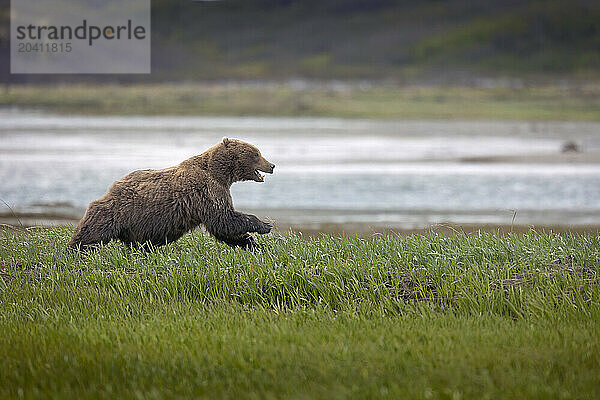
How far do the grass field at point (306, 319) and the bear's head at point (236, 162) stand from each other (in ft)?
2.48

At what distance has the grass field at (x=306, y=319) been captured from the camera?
16.8ft

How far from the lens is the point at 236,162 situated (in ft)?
26.2

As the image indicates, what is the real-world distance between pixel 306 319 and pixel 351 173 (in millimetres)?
15747

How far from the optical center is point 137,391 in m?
4.87

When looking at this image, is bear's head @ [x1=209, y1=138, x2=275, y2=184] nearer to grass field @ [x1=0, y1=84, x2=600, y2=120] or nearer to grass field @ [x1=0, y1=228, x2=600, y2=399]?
grass field @ [x1=0, y1=228, x2=600, y2=399]

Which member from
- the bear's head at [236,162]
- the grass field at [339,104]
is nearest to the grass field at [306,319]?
the bear's head at [236,162]

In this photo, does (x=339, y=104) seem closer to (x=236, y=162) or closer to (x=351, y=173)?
(x=351, y=173)

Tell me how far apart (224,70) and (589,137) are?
153620mm

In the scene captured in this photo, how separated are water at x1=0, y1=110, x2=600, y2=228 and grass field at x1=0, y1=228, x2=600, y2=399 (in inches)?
249

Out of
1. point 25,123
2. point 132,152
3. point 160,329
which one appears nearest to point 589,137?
point 132,152

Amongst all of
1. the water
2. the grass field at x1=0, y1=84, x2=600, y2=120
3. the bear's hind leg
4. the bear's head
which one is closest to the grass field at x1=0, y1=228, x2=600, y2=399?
the bear's hind leg

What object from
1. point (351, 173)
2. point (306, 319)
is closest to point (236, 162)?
point (306, 319)

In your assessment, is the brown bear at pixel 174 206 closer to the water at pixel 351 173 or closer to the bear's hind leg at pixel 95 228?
the bear's hind leg at pixel 95 228

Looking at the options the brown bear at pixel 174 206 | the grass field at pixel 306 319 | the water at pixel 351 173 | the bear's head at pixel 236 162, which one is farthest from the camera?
the water at pixel 351 173
